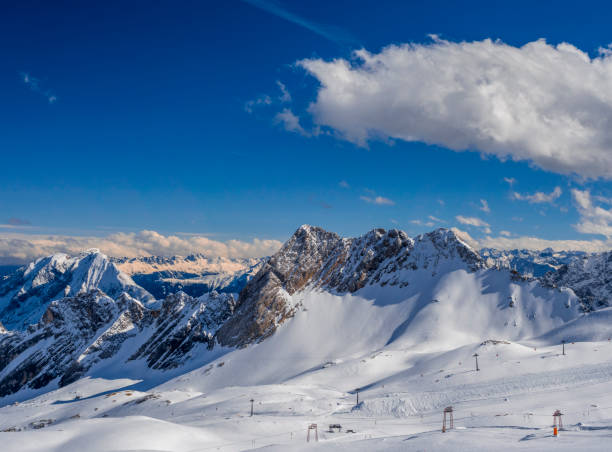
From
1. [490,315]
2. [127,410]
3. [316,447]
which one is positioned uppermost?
[490,315]

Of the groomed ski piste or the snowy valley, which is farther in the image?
the snowy valley

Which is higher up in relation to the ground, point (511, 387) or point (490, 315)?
point (490, 315)

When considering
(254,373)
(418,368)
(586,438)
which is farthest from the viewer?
(254,373)

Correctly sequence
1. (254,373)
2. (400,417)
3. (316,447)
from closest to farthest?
(316,447)
(400,417)
(254,373)

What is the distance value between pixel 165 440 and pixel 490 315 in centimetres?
14826

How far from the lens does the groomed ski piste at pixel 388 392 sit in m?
63.7

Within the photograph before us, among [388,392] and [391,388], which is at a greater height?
[391,388]

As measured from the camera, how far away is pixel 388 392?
109875 mm

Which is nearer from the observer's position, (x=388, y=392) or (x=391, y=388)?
(x=388, y=392)

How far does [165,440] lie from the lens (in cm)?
6981

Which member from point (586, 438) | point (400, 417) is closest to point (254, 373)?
→ point (400, 417)

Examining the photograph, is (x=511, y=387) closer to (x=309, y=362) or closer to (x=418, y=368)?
(x=418, y=368)

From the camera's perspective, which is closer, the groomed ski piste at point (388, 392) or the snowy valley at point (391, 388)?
the groomed ski piste at point (388, 392)

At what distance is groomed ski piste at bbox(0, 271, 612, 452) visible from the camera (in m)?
63.7
